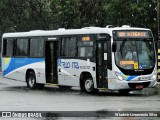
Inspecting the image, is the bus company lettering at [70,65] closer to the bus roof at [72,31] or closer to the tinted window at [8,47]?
the bus roof at [72,31]

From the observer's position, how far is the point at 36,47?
80.3 feet

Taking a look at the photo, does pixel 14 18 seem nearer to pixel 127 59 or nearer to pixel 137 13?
pixel 137 13

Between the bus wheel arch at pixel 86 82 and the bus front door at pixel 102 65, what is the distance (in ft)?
1.62

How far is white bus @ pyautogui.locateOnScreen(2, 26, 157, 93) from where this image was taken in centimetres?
2003

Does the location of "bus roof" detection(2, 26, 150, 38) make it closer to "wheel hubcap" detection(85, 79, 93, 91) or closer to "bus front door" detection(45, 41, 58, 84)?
"bus front door" detection(45, 41, 58, 84)

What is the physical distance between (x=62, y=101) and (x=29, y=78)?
309 inches

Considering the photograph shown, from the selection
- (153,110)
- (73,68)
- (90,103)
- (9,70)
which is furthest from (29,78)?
(153,110)

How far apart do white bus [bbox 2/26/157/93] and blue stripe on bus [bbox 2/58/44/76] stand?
51mm

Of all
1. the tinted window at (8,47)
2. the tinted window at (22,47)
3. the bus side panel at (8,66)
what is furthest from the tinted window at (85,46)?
the tinted window at (8,47)

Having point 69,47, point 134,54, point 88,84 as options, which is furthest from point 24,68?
point 134,54

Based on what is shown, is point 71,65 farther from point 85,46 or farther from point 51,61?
point 51,61

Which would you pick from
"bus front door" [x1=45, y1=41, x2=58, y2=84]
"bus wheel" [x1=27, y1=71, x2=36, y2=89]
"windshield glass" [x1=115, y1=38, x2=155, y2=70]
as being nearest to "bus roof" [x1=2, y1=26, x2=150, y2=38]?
"bus front door" [x1=45, y1=41, x2=58, y2=84]

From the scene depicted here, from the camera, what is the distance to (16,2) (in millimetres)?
44625

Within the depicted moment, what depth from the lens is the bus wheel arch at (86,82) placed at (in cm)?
2105
